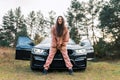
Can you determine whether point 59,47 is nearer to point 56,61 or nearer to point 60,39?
point 60,39

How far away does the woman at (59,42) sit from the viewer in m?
10.7

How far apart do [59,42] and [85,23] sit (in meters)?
45.6

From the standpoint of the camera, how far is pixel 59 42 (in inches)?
426

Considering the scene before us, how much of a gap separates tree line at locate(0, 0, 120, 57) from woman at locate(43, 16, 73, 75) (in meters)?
24.3

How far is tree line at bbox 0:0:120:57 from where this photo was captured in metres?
35.0

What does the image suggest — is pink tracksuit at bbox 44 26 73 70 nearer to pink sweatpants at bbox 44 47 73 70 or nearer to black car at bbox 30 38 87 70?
pink sweatpants at bbox 44 47 73 70

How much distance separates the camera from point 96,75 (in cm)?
1062

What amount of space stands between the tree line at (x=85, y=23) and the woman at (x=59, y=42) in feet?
79.7

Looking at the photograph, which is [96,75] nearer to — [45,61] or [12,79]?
[45,61]

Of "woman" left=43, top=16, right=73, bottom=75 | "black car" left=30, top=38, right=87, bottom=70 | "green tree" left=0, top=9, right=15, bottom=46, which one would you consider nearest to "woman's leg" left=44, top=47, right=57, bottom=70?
"woman" left=43, top=16, right=73, bottom=75

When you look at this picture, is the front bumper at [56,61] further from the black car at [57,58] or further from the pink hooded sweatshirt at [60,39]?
the pink hooded sweatshirt at [60,39]

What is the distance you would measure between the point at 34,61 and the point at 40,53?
0.35 meters

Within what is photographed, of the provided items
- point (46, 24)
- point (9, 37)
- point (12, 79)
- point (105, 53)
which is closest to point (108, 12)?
point (105, 53)

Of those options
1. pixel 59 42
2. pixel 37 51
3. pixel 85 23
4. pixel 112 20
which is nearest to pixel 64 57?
pixel 59 42
